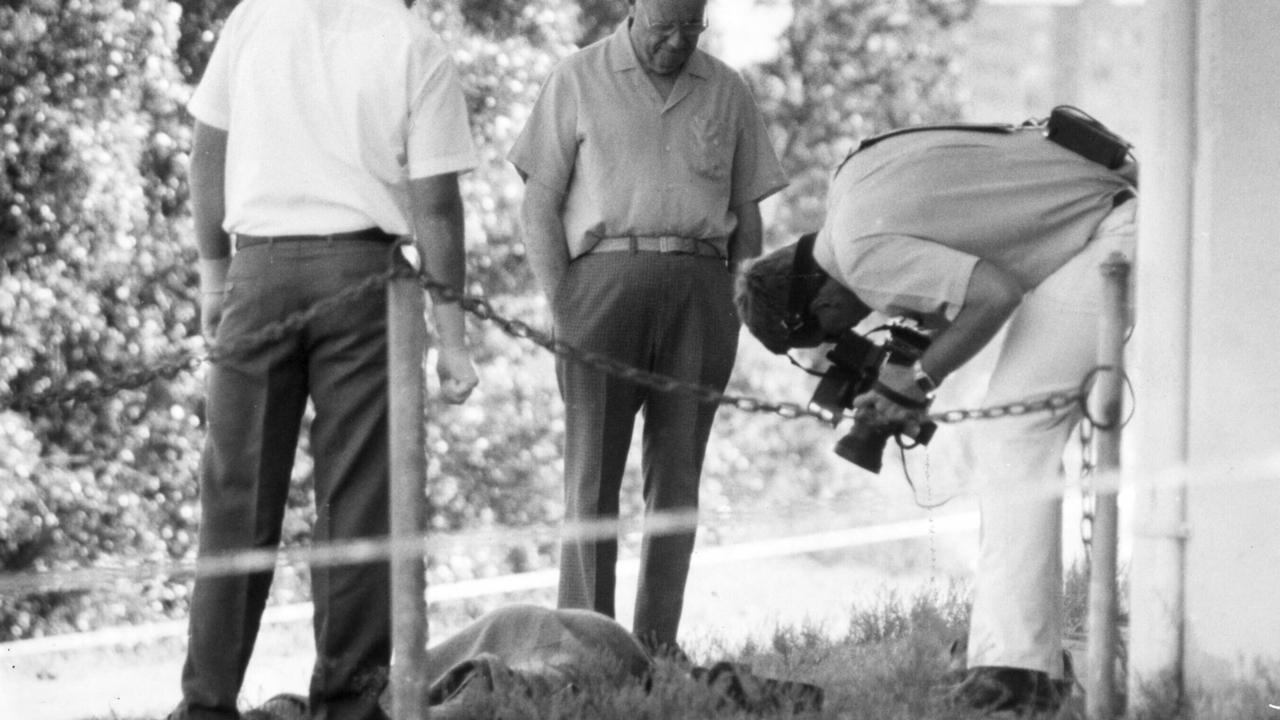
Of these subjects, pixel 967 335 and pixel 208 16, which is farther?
pixel 208 16

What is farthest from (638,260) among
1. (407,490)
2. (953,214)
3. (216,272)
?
(407,490)

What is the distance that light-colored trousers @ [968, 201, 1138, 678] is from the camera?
16.9 feet

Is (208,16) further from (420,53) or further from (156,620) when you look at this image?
(420,53)

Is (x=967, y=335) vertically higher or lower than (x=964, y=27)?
lower

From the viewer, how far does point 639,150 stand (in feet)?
20.5

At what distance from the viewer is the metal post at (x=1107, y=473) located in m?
4.64

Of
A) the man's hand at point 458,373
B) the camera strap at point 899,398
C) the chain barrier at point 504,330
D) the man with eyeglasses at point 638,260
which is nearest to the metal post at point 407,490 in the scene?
the chain barrier at point 504,330

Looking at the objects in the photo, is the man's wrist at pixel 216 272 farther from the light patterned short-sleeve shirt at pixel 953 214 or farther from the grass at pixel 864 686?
the light patterned short-sleeve shirt at pixel 953 214

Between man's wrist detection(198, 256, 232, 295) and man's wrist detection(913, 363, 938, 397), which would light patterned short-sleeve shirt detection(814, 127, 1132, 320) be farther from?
man's wrist detection(198, 256, 232, 295)

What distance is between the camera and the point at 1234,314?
4.96m

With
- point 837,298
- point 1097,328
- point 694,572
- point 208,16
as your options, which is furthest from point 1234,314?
point 694,572

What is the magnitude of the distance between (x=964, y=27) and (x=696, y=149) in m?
6.64

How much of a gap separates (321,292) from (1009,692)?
1.90 m

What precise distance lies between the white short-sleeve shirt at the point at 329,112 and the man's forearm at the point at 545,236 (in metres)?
1.49
